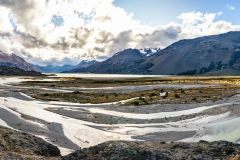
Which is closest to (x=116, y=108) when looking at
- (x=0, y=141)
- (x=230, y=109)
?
(x=230, y=109)

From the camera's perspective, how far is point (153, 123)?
158 ft

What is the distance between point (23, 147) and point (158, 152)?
22.5 feet

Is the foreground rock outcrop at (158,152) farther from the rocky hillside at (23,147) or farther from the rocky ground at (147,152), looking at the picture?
the rocky hillside at (23,147)

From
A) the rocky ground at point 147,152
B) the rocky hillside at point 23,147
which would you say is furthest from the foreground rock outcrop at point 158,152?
the rocky hillside at point 23,147

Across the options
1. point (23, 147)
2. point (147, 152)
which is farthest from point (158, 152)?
point (23, 147)

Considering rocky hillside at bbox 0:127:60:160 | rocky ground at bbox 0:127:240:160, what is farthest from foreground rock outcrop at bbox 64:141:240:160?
rocky hillside at bbox 0:127:60:160

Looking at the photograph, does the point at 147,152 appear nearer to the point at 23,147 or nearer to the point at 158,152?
the point at 158,152

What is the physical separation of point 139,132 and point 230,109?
51.2 ft

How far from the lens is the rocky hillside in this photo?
19.4m

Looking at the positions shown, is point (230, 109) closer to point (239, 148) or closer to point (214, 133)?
point (214, 133)

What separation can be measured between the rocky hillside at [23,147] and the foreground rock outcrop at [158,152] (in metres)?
2.25

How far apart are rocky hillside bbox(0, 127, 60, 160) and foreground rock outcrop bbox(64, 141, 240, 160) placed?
7.37 ft

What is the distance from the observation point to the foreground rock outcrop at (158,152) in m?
17.4

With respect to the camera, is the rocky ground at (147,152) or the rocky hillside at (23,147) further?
the rocky hillside at (23,147)
